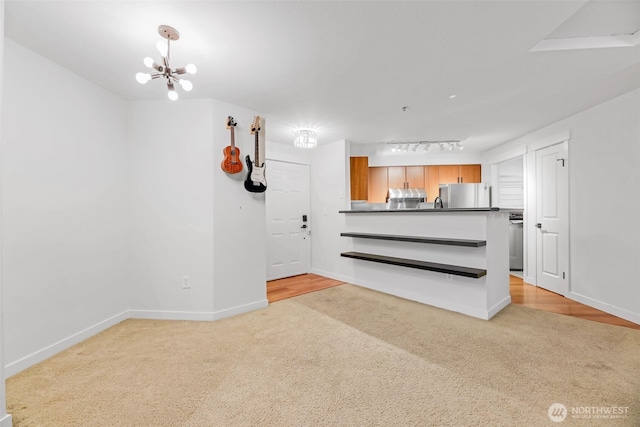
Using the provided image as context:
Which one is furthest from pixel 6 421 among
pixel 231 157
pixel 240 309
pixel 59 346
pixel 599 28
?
pixel 599 28

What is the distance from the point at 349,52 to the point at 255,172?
159 cm

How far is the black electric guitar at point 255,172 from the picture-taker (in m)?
3.04

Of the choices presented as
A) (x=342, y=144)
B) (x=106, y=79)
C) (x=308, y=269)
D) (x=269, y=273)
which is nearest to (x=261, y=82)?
(x=106, y=79)

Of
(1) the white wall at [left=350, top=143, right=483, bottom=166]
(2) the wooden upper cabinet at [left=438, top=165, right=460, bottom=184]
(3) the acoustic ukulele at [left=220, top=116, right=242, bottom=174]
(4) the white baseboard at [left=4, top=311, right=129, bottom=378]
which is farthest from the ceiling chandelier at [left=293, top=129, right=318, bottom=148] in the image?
(2) the wooden upper cabinet at [left=438, top=165, right=460, bottom=184]

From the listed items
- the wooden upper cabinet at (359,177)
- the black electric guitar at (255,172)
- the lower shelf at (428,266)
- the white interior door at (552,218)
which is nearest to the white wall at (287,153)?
the wooden upper cabinet at (359,177)

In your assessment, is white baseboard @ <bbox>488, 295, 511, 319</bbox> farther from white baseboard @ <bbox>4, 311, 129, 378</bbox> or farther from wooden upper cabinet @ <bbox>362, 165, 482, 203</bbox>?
white baseboard @ <bbox>4, 311, 129, 378</bbox>

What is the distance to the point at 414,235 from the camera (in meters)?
3.57

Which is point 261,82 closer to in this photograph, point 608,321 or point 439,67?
point 439,67

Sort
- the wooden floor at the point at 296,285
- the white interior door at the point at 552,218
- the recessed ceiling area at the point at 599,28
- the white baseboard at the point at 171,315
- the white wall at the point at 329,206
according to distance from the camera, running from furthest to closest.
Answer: the white wall at the point at 329,206 → the wooden floor at the point at 296,285 → the white interior door at the point at 552,218 → the white baseboard at the point at 171,315 → the recessed ceiling area at the point at 599,28

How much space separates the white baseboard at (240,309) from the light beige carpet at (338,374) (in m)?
0.10

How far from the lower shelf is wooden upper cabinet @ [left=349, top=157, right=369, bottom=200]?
128 centimetres

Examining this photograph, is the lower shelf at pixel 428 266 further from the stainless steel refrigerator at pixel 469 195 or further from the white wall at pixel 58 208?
the white wall at pixel 58 208

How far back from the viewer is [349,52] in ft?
6.83

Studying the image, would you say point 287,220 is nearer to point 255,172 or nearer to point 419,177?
point 255,172
